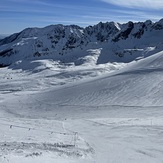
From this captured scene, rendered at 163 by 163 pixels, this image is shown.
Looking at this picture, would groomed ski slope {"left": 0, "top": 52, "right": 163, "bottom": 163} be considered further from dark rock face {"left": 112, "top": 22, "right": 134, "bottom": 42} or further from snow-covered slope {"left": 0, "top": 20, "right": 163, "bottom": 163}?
dark rock face {"left": 112, "top": 22, "right": 134, "bottom": 42}

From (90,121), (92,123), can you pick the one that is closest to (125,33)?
(90,121)

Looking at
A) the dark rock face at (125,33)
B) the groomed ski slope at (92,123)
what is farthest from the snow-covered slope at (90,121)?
the dark rock face at (125,33)

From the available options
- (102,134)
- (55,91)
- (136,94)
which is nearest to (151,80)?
(136,94)

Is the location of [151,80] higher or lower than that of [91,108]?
higher

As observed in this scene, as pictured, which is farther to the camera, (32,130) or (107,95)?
(107,95)

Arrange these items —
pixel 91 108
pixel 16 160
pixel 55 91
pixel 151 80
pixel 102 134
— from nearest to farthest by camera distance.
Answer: pixel 16 160 → pixel 102 134 → pixel 91 108 → pixel 151 80 → pixel 55 91

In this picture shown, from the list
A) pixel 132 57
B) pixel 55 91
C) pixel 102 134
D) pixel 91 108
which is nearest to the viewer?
pixel 102 134

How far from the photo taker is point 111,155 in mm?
14289

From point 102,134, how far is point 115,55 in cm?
11172

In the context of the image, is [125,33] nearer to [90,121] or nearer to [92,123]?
[90,121]

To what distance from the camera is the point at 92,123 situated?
73.9 feet

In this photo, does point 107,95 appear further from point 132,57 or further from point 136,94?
point 132,57

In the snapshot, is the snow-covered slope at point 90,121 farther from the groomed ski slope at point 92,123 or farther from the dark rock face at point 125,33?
the dark rock face at point 125,33

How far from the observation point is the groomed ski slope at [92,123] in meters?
14.0
